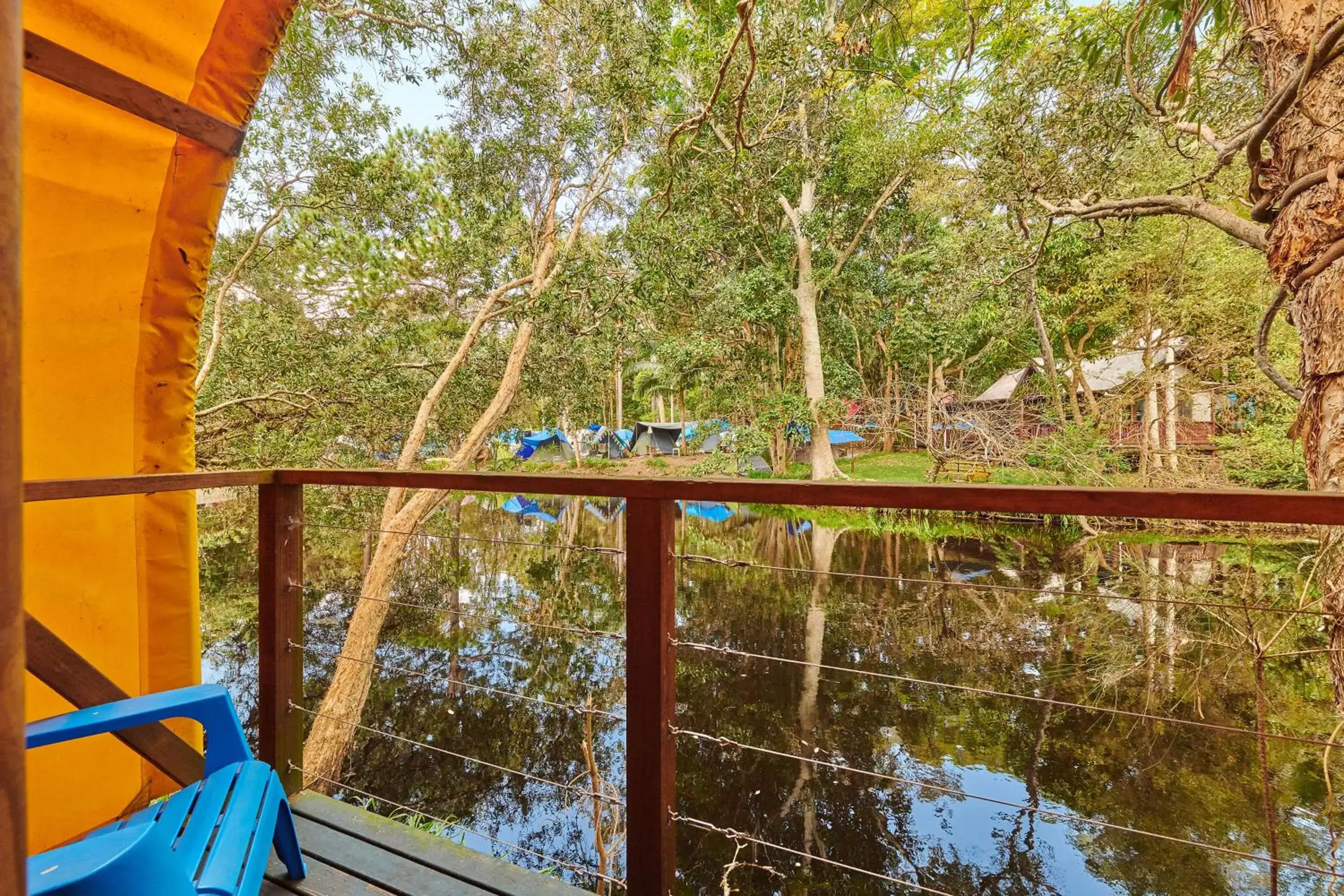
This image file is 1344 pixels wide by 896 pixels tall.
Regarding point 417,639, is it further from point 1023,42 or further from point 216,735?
point 1023,42

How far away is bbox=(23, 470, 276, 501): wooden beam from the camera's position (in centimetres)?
116

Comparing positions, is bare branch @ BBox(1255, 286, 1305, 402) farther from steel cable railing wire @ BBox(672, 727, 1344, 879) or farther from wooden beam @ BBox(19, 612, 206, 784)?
wooden beam @ BBox(19, 612, 206, 784)

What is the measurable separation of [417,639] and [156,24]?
762cm

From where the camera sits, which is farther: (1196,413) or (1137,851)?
(1196,413)

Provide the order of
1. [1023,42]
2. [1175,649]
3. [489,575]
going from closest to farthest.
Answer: [1023,42]
[1175,649]
[489,575]

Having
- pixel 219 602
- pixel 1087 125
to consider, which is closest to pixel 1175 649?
pixel 1087 125

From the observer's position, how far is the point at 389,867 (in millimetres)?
1312

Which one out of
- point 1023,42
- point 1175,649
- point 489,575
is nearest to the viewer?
point 1023,42

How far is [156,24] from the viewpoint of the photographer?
1.53m

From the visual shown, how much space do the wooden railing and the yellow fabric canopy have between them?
0.28 metres

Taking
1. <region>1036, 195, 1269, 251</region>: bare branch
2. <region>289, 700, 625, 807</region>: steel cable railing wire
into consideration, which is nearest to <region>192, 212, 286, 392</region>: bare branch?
<region>289, 700, 625, 807</region>: steel cable railing wire

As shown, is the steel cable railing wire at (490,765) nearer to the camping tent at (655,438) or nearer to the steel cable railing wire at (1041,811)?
the steel cable railing wire at (1041,811)

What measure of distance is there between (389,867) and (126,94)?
6.38 ft

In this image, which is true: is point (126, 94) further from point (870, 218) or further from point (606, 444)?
point (606, 444)
